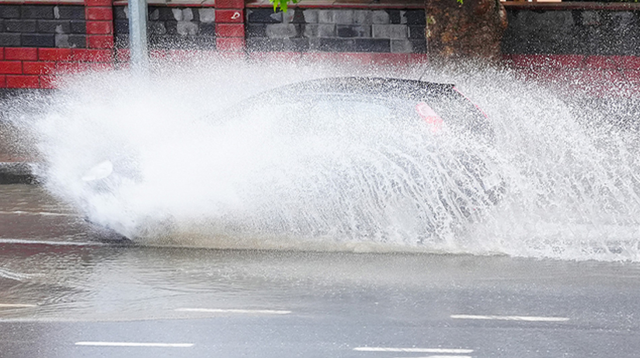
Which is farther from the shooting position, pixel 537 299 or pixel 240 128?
pixel 240 128

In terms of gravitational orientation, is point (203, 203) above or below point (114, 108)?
below

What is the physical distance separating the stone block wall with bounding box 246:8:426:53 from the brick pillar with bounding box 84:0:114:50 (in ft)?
7.38

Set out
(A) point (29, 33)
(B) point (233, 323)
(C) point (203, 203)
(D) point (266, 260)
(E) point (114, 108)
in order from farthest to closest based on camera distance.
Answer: (A) point (29, 33), (E) point (114, 108), (C) point (203, 203), (D) point (266, 260), (B) point (233, 323)

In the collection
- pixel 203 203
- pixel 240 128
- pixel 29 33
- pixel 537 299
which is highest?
pixel 29 33

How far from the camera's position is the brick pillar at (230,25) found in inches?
615

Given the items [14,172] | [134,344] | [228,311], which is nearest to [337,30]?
[14,172]

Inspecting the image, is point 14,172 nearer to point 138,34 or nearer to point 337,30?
point 138,34

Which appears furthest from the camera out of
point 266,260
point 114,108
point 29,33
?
point 29,33

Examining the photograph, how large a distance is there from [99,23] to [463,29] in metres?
6.33

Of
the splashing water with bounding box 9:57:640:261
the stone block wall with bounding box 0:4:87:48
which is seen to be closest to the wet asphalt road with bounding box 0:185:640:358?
the splashing water with bounding box 9:57:640:261

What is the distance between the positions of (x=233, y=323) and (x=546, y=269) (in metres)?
2.61

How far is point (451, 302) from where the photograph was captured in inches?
256

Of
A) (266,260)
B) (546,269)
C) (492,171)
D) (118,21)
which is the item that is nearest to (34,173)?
(118,21)

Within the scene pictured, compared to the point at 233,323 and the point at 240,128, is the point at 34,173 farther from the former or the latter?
the point at 233,323
